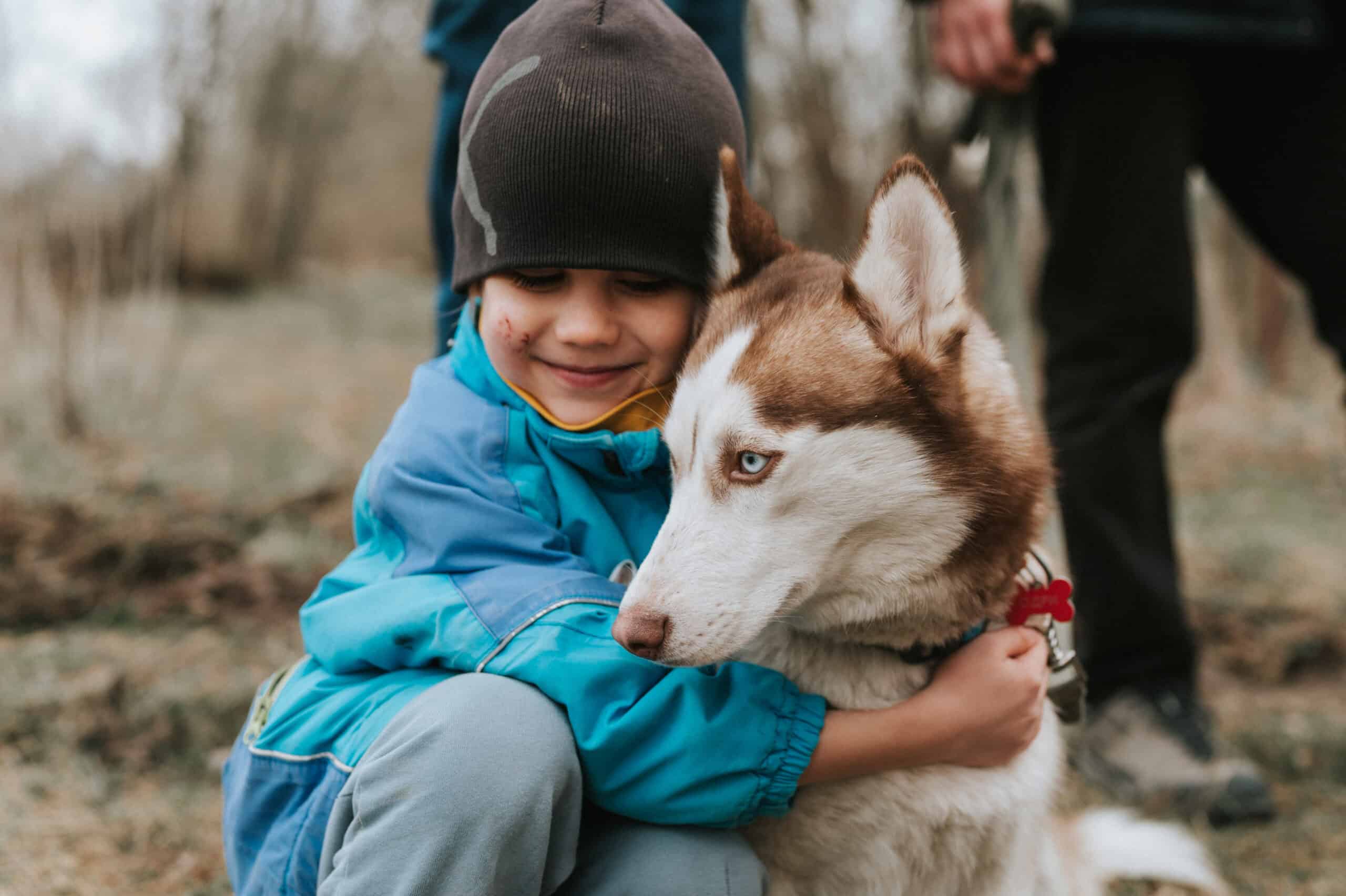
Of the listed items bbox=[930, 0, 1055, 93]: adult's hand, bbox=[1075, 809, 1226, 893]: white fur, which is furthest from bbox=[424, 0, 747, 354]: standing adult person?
bbox=[1075, 809, 1226, 893]: white fur

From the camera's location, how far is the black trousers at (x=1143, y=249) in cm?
279

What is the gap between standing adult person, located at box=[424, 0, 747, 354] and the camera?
105 inches

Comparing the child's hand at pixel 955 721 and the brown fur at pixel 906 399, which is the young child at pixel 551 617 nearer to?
the child's hand at pixel 955 721

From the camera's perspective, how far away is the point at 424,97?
1764cm

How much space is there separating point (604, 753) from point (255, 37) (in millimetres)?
8670

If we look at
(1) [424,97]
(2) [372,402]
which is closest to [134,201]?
(2) [372,402]

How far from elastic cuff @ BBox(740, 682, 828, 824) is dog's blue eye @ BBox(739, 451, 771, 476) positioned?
374 millimetres

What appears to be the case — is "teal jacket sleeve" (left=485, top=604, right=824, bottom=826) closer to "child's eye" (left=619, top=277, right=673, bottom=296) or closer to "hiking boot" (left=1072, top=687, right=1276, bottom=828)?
"child's eye" (left=619, top=277, right=673, bottom=296)

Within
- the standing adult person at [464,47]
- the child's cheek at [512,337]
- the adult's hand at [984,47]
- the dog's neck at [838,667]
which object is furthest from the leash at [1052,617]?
the standing adult person at [464,47]

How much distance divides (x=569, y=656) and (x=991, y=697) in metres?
0.69

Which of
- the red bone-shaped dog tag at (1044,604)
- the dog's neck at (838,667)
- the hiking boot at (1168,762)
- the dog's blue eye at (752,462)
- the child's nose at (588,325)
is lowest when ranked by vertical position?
the hiking boot at (1168,762)

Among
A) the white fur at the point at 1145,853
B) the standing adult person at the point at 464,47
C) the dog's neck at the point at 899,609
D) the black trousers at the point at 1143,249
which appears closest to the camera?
the dog's neck at the point at 899,609

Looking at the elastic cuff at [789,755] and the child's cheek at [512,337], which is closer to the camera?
the elastic cuff at [789,755]

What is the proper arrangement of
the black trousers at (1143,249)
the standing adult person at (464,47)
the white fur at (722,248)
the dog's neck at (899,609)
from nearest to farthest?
the dog's neck at (899,609) < the white fur at (722,248) < the standing adult person at (464,47) < the black trousers at (1143,249)
